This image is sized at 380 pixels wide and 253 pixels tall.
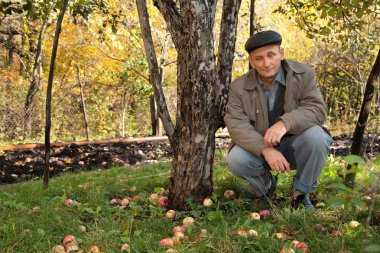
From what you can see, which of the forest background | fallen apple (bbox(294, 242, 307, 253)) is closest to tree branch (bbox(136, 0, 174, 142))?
fallen apple (bbox(294, 242, 307, 253))

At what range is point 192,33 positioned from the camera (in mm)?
3139

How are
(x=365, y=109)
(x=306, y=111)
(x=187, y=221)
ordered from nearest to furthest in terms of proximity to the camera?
(x=187, y=221), (x=306, y=111), (x=365, y=109)

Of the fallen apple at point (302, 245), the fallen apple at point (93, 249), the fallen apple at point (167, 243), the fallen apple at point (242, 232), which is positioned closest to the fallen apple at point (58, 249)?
the fallen apple at point (93, 249)

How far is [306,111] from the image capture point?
10.5 feet

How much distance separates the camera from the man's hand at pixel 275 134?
3088 millimetres

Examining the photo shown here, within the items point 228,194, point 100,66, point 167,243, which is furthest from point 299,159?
point 100,66

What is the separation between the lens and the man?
3.18 meters

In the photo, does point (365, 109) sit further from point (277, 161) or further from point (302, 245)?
point (302, 245)

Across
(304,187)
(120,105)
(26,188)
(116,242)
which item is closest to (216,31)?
(120,105)

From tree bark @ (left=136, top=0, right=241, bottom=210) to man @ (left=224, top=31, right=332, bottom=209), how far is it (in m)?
0.16

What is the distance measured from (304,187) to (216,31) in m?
9.30

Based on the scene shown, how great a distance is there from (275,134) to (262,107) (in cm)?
30

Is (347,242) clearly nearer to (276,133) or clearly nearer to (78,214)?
(276,133)

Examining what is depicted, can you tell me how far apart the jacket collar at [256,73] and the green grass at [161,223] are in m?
0.87
